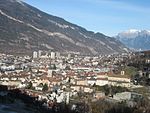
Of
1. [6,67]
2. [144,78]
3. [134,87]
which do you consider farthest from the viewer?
[6,67]

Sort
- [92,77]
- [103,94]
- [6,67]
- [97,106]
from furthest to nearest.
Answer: [6,67] < [92,77] < [103,94] < [97,106]

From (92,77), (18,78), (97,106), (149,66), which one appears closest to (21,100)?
(97,106)

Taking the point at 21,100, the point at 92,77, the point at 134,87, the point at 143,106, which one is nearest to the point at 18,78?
the point at 92,77

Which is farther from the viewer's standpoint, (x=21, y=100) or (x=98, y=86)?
(x=98, y=86)

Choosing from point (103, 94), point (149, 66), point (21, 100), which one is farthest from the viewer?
point (149, 66)

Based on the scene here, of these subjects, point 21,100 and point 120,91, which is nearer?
point 21,100

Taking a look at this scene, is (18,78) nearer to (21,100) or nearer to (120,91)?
(120,91)

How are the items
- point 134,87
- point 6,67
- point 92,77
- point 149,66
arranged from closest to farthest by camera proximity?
point 134,87
point 92,77
point 149,66
point 6,67

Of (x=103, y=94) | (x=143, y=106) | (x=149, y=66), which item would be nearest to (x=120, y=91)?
(x=103, y=94)

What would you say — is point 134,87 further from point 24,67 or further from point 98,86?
point 24,67
